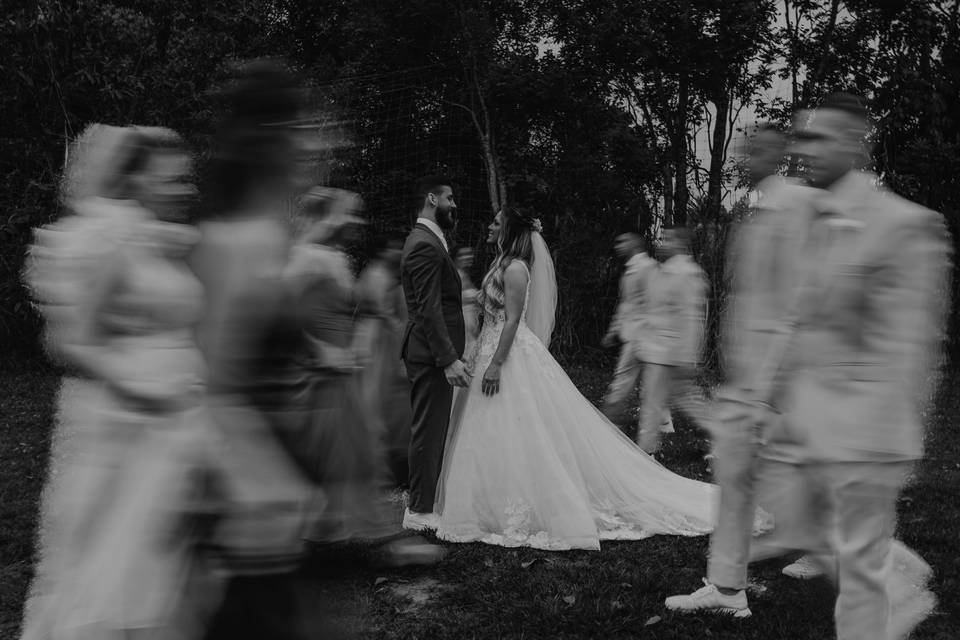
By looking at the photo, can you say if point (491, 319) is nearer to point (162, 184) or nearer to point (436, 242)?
point (436, 242)

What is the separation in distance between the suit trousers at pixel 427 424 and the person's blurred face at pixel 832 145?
291 centimetres

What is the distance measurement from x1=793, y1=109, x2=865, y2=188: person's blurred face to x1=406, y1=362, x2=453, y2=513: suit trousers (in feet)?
9.54

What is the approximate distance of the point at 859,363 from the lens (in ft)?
10.7

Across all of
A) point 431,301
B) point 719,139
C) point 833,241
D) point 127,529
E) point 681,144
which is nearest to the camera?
point 127,529

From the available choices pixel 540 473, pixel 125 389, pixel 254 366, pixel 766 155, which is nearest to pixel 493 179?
pixel 766 155

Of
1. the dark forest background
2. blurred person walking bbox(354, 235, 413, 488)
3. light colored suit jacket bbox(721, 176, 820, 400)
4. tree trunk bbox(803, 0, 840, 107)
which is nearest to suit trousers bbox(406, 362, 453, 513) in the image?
blurred person walking bbox(354, 235, 413, 488)

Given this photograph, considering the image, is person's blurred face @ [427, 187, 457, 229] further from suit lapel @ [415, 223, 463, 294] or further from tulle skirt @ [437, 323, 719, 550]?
tulle skirt @ [437, 323, 719, 550]

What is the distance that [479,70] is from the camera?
1841cm

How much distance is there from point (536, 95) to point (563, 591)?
51.0 ft

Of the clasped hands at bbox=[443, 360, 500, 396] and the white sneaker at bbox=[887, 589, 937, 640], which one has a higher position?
the clasped hands at bbox=[443, 360, 500, 396]

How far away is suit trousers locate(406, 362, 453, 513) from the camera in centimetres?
573

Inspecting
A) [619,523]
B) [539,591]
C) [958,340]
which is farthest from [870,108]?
[539,591]

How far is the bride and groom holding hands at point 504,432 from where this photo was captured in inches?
219

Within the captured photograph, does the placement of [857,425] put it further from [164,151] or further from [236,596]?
[164,151]
